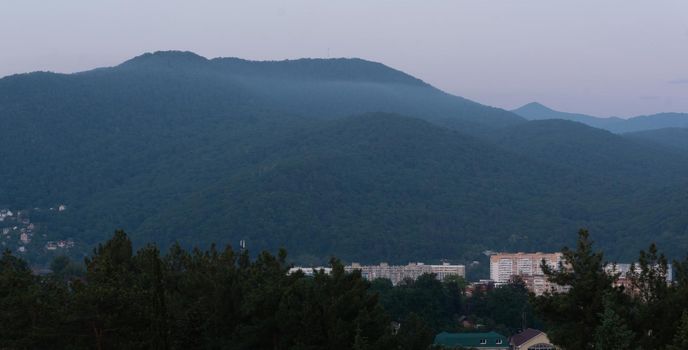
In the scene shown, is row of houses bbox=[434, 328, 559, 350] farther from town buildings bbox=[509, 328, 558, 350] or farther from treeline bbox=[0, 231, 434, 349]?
treeline bbox=[0, 231, 434, 349]

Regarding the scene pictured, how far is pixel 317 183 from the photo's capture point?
153625 millimetres

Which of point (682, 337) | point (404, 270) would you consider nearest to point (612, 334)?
point (682, 337)

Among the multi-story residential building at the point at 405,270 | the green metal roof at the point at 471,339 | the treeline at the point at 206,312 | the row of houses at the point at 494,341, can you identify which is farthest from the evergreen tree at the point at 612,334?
the multi-story residential building at the point at 405,270

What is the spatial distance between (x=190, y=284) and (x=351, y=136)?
483 feet

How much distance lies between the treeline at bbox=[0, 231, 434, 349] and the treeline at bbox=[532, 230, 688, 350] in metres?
3.37

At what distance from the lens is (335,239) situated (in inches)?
5576

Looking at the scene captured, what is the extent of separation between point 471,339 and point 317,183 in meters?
96.5

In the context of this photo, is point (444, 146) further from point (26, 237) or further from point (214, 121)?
point (26, 237)

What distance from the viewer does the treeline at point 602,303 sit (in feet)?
78.7

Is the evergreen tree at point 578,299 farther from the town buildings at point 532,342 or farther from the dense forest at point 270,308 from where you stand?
the town buildings at point 532,342

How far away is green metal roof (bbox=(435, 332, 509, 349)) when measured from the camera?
56731 mm

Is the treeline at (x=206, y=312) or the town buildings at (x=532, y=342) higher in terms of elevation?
the treeline at (x=206, y=312)

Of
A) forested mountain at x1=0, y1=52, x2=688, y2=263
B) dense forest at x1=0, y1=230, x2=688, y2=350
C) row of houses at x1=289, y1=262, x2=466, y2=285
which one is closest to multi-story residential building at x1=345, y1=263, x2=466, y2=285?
row of houses at x1=289, y1=262, x2=466, y2=285

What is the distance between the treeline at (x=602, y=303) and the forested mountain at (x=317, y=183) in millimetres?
107350
